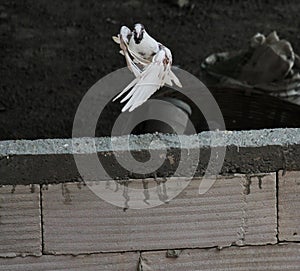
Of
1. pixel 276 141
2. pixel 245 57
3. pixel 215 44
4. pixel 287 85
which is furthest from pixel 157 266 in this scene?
pixel 215 44

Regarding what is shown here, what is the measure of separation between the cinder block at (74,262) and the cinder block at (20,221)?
3 cm

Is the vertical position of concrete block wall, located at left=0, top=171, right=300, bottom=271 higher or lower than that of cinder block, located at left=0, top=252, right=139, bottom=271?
higher

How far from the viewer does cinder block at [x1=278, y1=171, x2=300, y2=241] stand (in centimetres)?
198

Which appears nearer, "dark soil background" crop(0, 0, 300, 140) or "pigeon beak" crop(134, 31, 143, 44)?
"pigeon beak" crop(134, 31, 143, 44)

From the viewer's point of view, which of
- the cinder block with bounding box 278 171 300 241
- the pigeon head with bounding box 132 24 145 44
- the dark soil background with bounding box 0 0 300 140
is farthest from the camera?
the dark soil background with bounding box 0 0 300 140

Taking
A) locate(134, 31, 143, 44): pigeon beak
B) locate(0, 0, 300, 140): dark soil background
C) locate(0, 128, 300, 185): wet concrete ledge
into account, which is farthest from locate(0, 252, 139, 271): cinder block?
locate(0, 0, 300, 140): dark soil background

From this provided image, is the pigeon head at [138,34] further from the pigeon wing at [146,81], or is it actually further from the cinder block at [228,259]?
the cinder block at [228,259]

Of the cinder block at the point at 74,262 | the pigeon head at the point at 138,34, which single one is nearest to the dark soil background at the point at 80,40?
the cinder block at the point at 74,262

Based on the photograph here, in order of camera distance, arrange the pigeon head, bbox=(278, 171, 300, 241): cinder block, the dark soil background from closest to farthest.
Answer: the pigeon head, bbox=(278, 171, 300, 241): cinder block, the dark soil background

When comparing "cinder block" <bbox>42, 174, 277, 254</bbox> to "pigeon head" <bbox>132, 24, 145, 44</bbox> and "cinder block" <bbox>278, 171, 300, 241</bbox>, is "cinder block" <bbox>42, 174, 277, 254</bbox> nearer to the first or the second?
"cinder block" <bbox>278, 171, 300, 241</bbox>

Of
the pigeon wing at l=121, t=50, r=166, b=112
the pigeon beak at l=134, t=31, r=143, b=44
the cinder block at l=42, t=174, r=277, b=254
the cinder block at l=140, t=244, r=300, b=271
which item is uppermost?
the pigeon beak at l=134, t=31, r=143, b=44

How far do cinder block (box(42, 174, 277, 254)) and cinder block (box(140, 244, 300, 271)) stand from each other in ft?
0.08

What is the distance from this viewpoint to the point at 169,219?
2.01 metres

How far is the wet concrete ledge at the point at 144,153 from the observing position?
1909mm
